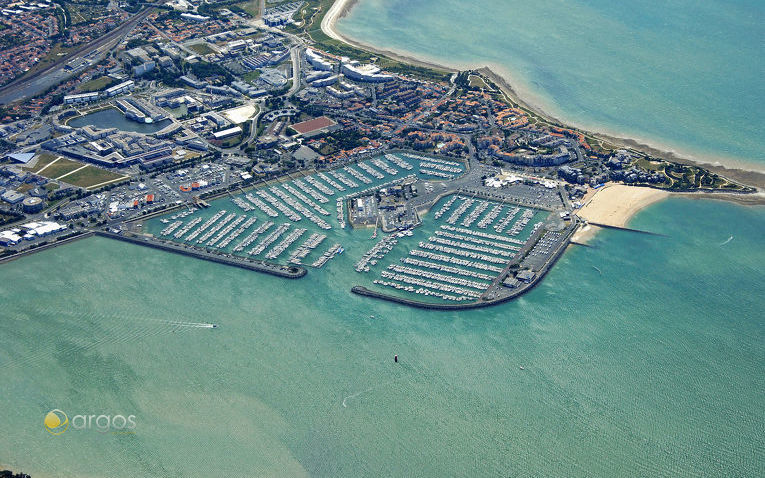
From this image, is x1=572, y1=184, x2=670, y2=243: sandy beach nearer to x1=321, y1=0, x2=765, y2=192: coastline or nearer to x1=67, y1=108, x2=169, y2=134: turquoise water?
x1=321, y1=0, x2=765, y2=192: coastline

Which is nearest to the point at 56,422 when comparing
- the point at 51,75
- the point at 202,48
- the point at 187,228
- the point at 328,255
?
the point at 187,228

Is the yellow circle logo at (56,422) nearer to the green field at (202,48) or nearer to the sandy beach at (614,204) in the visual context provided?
the sandy beach at (614,204)

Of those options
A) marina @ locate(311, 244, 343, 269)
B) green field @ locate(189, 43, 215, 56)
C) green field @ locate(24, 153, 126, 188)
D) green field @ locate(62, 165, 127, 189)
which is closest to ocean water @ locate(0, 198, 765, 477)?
marina @ locate(311, 244, 343, 269)

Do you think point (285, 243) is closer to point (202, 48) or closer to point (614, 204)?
point (614, 204)

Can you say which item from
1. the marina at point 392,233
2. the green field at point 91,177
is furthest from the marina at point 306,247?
the green field at point 91,177

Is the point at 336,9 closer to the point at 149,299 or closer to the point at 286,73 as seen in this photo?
the point at 286,73

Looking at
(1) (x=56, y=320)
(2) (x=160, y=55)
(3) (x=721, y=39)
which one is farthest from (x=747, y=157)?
(2) (x=160, y=55)
